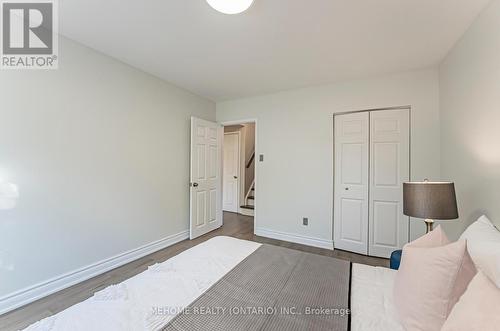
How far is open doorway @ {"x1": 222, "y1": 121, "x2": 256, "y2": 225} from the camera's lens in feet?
17.7

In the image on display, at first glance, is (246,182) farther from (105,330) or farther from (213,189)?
(105,330)

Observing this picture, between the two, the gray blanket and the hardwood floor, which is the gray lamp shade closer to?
the gray blanket

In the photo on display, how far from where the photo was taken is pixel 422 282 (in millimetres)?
903

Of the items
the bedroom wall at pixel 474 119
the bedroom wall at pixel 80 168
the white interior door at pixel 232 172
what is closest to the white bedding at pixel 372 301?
the bedroom wall at pixel 474 119

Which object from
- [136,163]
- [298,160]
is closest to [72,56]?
[136,163]

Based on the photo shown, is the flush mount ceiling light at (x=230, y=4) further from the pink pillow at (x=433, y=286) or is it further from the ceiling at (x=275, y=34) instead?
the pink pillow at (x=433, y=286)

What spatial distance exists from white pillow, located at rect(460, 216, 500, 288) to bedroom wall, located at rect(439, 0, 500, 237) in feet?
1.69

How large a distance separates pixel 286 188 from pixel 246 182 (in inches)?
88.9

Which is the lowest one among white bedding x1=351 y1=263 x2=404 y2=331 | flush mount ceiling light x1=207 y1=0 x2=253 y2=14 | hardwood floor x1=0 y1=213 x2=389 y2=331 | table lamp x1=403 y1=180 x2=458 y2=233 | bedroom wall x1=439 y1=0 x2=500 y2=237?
hardwood floor x1=0 y1=213 x2=389 y2=331

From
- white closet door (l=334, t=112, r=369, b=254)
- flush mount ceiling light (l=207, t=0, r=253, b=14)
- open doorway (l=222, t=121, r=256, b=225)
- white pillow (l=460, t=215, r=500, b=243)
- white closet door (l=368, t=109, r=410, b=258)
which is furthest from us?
open doorway (l=222, t=121, r=256, b=225)

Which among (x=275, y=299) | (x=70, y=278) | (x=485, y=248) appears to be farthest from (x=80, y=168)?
(x=485, y=248)

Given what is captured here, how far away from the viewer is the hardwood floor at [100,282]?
1644 millimetres

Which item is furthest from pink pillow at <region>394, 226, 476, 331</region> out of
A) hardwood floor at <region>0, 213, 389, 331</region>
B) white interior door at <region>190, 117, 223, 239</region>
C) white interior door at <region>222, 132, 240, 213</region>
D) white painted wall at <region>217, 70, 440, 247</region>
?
white interior door at <region>222, 132, 240, 213</region>

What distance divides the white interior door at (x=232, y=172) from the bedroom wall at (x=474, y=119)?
13.1 feet
